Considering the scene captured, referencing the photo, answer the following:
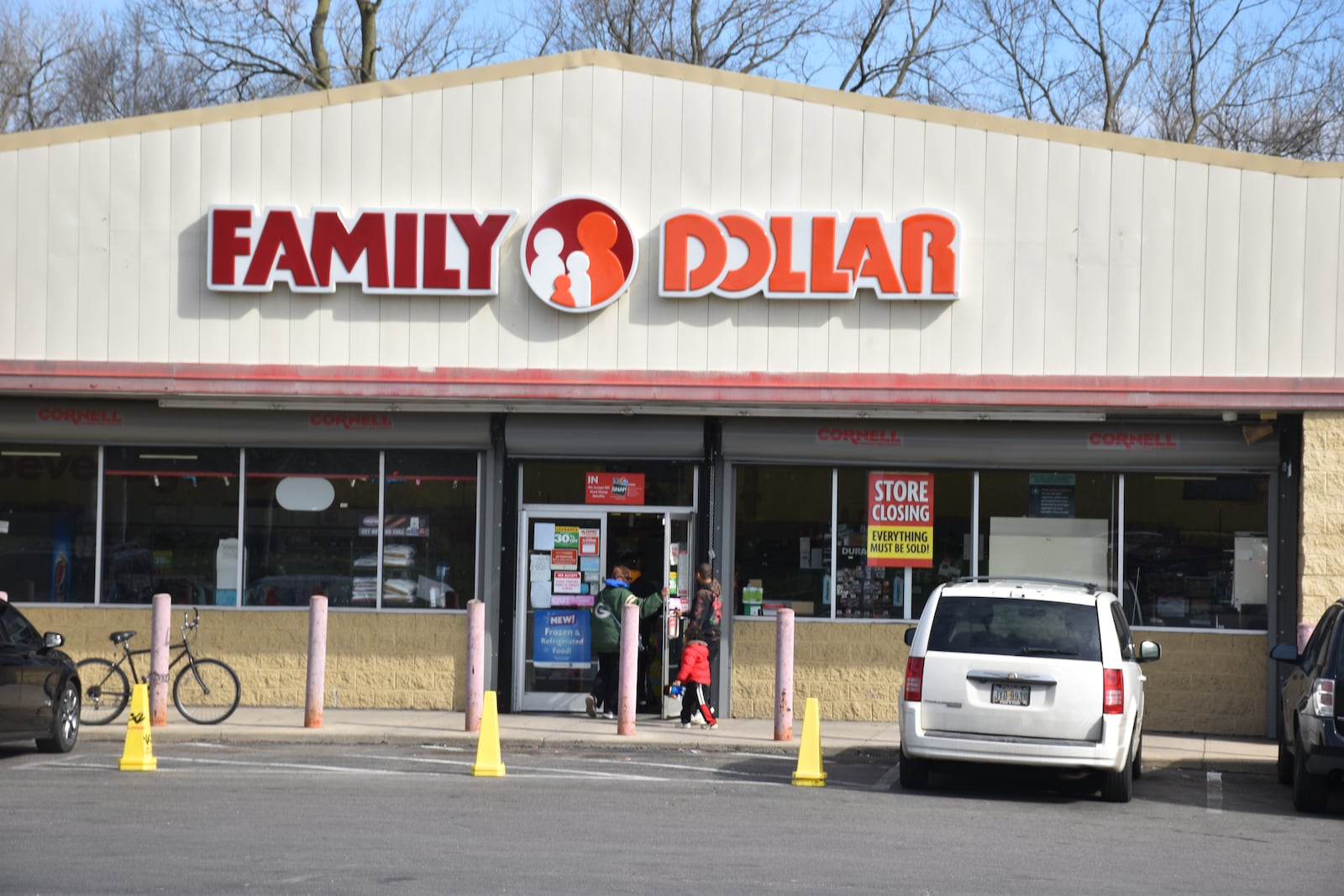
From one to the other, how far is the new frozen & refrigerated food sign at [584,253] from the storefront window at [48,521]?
289 cm

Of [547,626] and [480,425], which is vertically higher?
[480,425]

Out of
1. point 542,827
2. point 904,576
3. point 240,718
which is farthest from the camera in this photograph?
point 904,576

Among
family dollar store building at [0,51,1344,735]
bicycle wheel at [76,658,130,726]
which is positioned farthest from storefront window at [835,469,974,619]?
bicycle wheel at [76,658,130,726]

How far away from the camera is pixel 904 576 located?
17.7 m

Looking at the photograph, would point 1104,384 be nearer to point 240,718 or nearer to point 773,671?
point 773,671

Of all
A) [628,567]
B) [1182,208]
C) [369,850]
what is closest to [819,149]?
[1182,208]

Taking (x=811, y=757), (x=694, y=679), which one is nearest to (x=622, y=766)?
(x=811, y=757)

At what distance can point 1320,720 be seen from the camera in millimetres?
11727

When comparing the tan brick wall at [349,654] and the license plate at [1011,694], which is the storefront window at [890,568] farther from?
the license plate at [1011,694]

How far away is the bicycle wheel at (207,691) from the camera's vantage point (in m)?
16.1

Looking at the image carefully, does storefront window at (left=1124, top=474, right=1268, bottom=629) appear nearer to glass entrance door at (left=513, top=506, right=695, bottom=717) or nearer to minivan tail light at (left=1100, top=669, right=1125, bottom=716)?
glass entrance door at (left=513, top=506, right=695, bottom=717)

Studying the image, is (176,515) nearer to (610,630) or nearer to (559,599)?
(559,599)

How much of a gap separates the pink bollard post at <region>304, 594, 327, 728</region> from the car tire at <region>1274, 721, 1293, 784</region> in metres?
8.96

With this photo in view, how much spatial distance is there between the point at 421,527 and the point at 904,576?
544 cm
